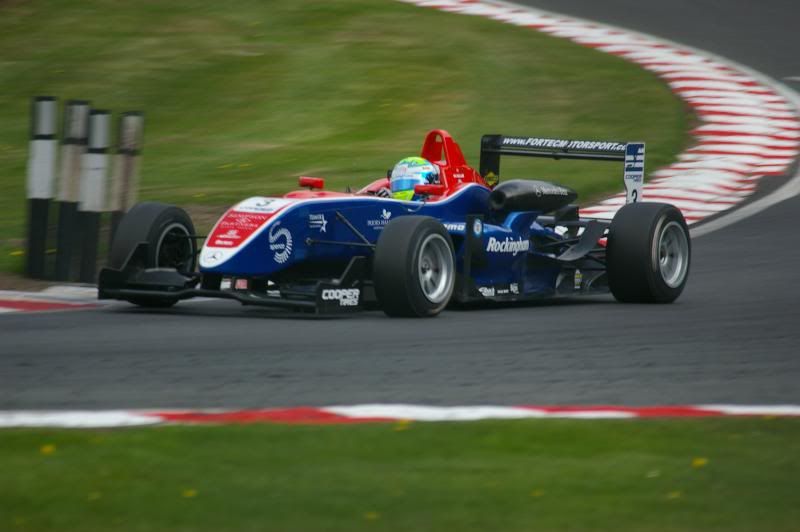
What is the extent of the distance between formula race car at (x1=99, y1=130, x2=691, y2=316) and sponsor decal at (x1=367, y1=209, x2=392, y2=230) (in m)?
0.01

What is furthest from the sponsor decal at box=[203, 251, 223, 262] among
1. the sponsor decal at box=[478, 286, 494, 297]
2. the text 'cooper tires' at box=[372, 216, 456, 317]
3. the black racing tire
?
the sponsor decal at box=[478, 286, 494, 297]

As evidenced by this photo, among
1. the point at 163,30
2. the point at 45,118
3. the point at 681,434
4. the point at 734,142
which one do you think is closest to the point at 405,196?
the point at 45,118

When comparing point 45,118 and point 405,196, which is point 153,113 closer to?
point 45,118

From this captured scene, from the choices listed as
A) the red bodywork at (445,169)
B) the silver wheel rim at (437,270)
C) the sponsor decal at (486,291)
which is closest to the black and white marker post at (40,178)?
the red bodywork at (445,169)

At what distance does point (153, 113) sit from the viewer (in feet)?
70.1

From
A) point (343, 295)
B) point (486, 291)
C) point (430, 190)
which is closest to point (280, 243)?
point (343, 295)

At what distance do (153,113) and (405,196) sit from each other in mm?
10888

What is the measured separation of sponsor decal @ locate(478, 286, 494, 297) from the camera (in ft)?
36.1

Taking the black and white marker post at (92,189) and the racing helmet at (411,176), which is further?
the black and white marker post at (92,189)

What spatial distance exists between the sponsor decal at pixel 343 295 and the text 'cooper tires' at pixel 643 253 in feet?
7.21

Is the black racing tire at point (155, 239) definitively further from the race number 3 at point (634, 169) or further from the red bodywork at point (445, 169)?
the race number 3 at point (634, 169)

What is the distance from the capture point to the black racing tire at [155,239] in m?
10.6

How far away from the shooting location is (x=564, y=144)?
12.3 metres

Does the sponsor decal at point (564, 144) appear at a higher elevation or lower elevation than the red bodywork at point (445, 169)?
higher
